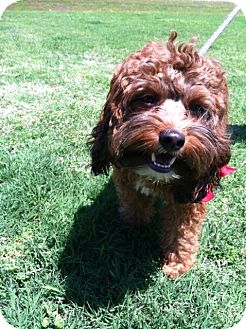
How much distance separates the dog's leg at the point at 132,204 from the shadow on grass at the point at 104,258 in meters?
0.09

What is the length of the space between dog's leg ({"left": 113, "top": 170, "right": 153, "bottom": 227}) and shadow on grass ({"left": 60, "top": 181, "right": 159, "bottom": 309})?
0.29 ft

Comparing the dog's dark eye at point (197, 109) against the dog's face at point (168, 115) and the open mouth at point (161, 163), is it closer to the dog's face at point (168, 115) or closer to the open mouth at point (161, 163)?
the dog's face at point (168, 115)

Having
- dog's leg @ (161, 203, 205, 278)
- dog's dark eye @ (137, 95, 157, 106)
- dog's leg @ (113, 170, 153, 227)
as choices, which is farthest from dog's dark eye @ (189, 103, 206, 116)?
dog's leg @ (113, 170, 153, 227)

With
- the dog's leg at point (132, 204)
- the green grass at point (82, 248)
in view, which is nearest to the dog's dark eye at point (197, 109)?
the dog's leg at point (132, 204)

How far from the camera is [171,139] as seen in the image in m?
2.54

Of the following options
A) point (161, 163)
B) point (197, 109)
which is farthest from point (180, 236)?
point (197, 109)

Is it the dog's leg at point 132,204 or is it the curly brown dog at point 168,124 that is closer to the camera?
the curly brown dog at point 168,124

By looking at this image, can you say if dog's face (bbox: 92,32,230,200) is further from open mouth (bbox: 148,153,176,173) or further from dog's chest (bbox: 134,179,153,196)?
dog's chest (bbox: 134,179,153,196)

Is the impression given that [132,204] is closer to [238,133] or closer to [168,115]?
[168,115]

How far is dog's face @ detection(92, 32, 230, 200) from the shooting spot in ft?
8.75

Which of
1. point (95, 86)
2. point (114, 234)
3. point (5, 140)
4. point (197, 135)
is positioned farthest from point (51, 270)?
point (95, 86)

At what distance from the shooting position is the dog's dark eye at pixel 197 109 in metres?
Answer: 2.91

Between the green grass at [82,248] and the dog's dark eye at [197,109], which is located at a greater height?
the dog's dark eye at [197,109]

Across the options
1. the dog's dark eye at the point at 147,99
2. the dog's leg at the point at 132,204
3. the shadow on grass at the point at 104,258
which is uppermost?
the dog's dark eye at the point at 147,99
